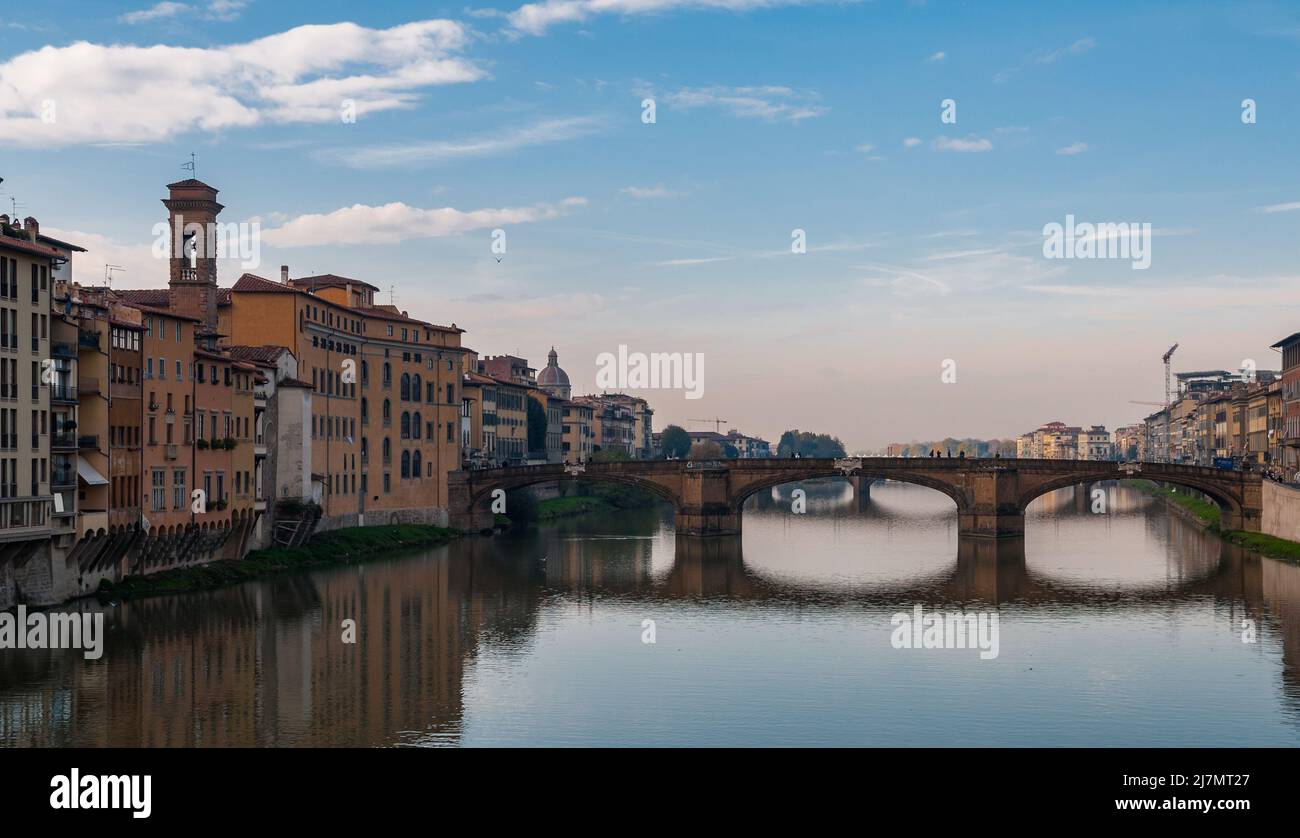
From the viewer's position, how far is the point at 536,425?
142625 mm

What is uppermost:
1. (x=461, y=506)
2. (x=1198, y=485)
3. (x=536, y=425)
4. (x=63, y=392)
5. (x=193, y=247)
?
(x=193, y=247)

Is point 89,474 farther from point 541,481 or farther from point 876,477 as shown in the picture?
point 876,477

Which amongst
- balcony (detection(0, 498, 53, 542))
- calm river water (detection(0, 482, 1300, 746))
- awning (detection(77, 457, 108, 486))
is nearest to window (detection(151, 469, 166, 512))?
calm river water (detection(0, 482, 1300, 746))

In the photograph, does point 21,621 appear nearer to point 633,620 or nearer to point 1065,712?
point 633,620

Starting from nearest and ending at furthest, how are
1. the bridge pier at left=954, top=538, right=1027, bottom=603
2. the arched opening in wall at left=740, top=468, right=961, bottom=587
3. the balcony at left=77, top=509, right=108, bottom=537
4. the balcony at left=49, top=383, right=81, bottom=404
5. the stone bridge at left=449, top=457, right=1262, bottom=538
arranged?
the balcony at left=49, top=383, right=81, bottom=404
the balcony at left=77, top=509, right=108, bottom=537
the bridge pier at left=954, top=538, right=1027, bottom=603
the arched opening in wall at left=740, top=468, right=961, bottom=587
the stone bridge at left=449, top=457, right=1262, bottom=538

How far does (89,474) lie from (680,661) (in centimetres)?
2467

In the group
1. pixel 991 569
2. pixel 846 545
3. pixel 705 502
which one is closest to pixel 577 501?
pixel 705 502

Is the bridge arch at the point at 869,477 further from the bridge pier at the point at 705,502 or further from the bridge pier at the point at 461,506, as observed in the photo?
the bridge pier at the point at 461,506

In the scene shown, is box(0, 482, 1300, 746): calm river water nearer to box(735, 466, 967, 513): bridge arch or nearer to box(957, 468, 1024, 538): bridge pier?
box(957, 468, 1024, 538): bridge pier

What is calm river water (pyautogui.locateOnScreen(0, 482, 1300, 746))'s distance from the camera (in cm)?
3528

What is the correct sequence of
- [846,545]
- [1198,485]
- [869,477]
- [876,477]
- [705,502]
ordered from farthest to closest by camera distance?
1. [705,502]
2. [869,477]
3. [846,545]
4. [876,477]
5. [1198,485]

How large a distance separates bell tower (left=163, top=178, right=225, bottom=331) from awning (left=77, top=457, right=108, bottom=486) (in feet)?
69.8

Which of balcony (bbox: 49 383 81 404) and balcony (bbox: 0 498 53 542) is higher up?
balcony (bbox: 49 383 81 404)
